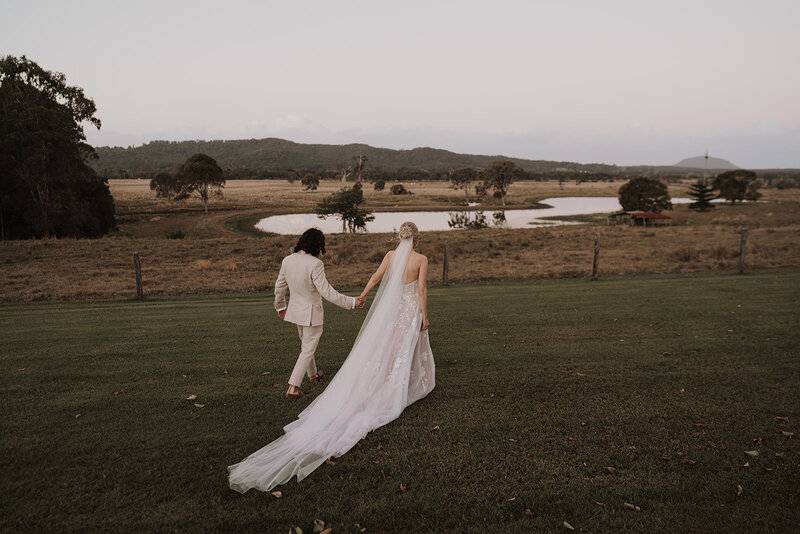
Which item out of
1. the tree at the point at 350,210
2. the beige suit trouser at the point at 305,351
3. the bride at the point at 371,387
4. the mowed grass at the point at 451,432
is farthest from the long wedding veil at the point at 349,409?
the tree at the point at 350,210

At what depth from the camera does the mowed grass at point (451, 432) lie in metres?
4.57

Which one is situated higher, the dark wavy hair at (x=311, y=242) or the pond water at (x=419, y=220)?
the dark wavy hair at (x=311, y=242)

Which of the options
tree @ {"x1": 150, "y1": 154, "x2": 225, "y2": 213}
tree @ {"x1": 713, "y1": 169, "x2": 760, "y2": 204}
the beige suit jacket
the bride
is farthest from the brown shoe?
tree @ {"x1": 713, "y1": 169, "x2": 760, "y2": 204}

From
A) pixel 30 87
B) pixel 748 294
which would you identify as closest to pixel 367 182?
pixel 30 87

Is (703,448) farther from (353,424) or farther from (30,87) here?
(30,87)

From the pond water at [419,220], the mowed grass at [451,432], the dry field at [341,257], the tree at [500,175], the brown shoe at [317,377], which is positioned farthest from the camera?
the tree at [500,175]

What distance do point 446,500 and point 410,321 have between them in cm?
290

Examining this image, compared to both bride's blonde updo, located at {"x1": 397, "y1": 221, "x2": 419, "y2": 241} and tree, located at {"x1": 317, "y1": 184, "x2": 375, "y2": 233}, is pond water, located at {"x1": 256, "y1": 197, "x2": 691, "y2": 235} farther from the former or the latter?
bride's blonde updo, located at {"x1": 397, "y1": 221, "x2": 419, "y2": 241}

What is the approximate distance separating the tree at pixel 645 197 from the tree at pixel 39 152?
226 ft

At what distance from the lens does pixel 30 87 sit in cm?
4069

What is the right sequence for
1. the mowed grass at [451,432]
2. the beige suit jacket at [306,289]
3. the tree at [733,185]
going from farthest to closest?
1. the tree at [733,185]
2. the beige suit jacket at [306,289]
3. the mowed grass at [451,432]

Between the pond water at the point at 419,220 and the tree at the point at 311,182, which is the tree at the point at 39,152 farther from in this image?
the tree at the point at 311,182

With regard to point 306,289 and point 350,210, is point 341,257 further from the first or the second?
point 306,289

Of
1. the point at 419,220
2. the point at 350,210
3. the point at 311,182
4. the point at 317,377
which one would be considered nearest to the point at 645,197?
the point at 419,220
